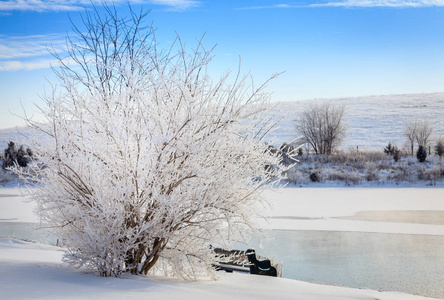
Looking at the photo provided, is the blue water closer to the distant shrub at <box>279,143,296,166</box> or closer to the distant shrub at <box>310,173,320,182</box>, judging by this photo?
the distant shrub at <box>279,143,296,166</box>

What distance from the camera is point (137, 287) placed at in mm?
4594

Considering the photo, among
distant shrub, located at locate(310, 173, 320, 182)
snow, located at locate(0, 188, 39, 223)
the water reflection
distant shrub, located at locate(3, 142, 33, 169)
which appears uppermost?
distant shrub, located at locate(3, 142, 33, 169)

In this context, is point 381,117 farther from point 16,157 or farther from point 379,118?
point 16,157

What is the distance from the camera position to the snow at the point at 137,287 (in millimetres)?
4156

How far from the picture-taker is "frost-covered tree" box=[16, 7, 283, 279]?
514 centimetres

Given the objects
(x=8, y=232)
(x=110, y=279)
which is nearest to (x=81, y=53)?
(x=8, y=232)

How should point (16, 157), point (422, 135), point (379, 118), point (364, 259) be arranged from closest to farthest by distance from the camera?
point (364, 259) → point (16, 157) → point (422, 135) → point (379, 118)

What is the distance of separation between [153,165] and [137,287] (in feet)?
4.37

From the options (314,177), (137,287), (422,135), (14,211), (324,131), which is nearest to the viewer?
(137,287)

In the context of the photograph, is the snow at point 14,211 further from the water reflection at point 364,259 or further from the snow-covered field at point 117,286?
the water reflection at point 364,259

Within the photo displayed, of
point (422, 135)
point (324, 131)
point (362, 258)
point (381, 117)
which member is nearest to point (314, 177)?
point (324, 131)

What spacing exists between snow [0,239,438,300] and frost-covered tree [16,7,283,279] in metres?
0.32

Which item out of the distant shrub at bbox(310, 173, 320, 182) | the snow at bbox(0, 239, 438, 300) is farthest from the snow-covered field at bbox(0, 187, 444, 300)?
the distant shrub at bbox(310, 173, 320, 182)

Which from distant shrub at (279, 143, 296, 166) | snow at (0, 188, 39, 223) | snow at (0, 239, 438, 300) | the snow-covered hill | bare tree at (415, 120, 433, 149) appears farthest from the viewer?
the snow-covered hill
